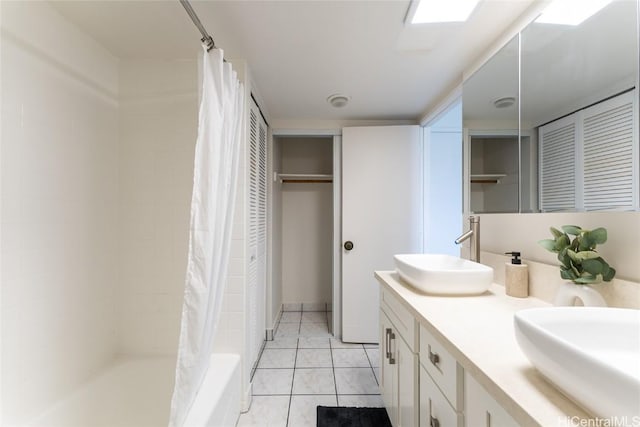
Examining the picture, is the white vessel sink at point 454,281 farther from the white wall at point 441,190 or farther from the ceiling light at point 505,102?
the white wall at point 441,190

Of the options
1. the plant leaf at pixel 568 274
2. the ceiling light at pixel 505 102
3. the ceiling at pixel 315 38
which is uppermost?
the ceiling at pixel 315 38

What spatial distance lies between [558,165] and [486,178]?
430 mm

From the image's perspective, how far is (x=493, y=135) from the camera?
1432 millimetres

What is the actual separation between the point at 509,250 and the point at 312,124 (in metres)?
1.98

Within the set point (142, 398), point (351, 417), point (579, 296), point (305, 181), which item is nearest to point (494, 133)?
point (579, 296)

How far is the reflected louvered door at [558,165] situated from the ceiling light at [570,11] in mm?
359

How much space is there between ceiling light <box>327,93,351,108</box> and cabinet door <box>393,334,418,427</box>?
178 cm

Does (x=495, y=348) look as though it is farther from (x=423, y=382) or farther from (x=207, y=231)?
(x=207, y=231)

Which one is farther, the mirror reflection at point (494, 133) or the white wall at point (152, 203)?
the white wall at point (152, 203)

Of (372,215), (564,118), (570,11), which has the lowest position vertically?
(372,215)

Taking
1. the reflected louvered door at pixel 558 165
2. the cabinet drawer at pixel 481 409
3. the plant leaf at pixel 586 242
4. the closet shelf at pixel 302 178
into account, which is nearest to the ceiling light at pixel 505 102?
the reflected louvered door at pixel 558 165

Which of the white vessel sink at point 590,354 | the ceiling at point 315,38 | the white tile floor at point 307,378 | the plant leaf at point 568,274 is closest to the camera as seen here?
the white vessel sink at point 590,354

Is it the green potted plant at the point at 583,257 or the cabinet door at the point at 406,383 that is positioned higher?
the green potted plant at the point at 583,257

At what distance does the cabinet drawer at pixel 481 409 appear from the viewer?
0.58m
